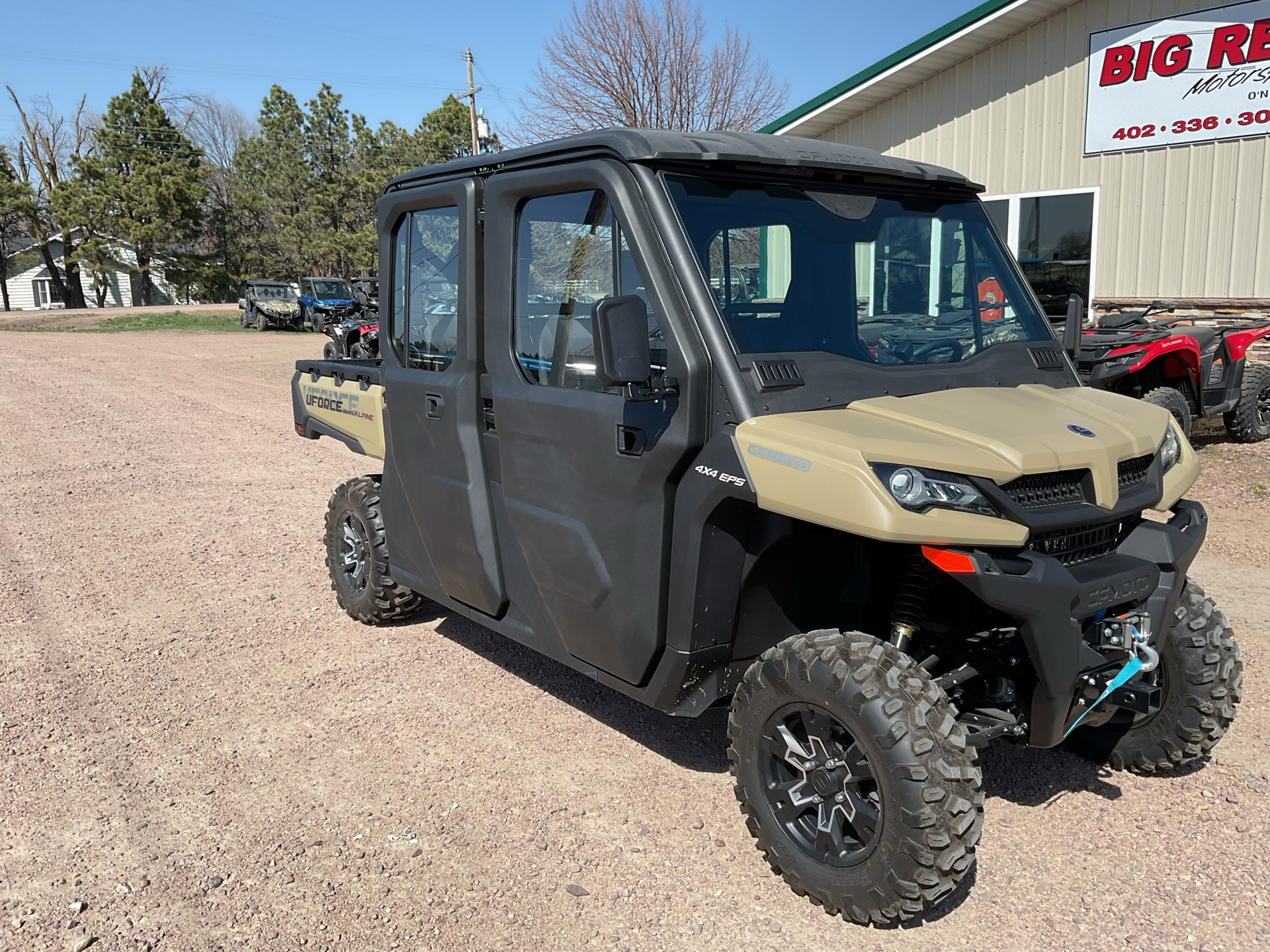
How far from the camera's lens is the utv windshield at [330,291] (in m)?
30.4

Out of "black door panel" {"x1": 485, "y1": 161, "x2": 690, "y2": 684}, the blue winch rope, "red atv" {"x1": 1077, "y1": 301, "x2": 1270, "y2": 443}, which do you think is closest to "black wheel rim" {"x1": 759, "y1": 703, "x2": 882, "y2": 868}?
"black door panel" {"x1": 485, "y1": 161, "x2": 690, "y2": 684}

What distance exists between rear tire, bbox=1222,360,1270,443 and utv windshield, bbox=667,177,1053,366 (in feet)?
23.5

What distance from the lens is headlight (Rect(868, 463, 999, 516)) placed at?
276 centimetres

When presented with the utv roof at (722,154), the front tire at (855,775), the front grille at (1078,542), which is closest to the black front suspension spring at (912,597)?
the front tire at (855,775)

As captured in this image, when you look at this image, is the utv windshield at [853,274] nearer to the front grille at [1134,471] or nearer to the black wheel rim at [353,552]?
the front grille at [1134,471]

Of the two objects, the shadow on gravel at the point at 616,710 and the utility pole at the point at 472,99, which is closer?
the shadow on gravel at the point at 616,710

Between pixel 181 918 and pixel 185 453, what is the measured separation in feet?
27.8

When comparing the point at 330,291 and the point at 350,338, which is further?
the point at 330,291

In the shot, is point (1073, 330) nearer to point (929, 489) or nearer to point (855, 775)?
point (929, 489)

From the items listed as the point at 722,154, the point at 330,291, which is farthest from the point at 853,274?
the point at 330,291

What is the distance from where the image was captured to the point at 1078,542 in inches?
119

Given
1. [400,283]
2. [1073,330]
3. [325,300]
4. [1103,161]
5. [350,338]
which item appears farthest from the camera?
[325,300]

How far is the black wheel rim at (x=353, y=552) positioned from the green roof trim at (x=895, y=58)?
33.2 feet

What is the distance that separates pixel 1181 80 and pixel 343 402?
33.0ft
